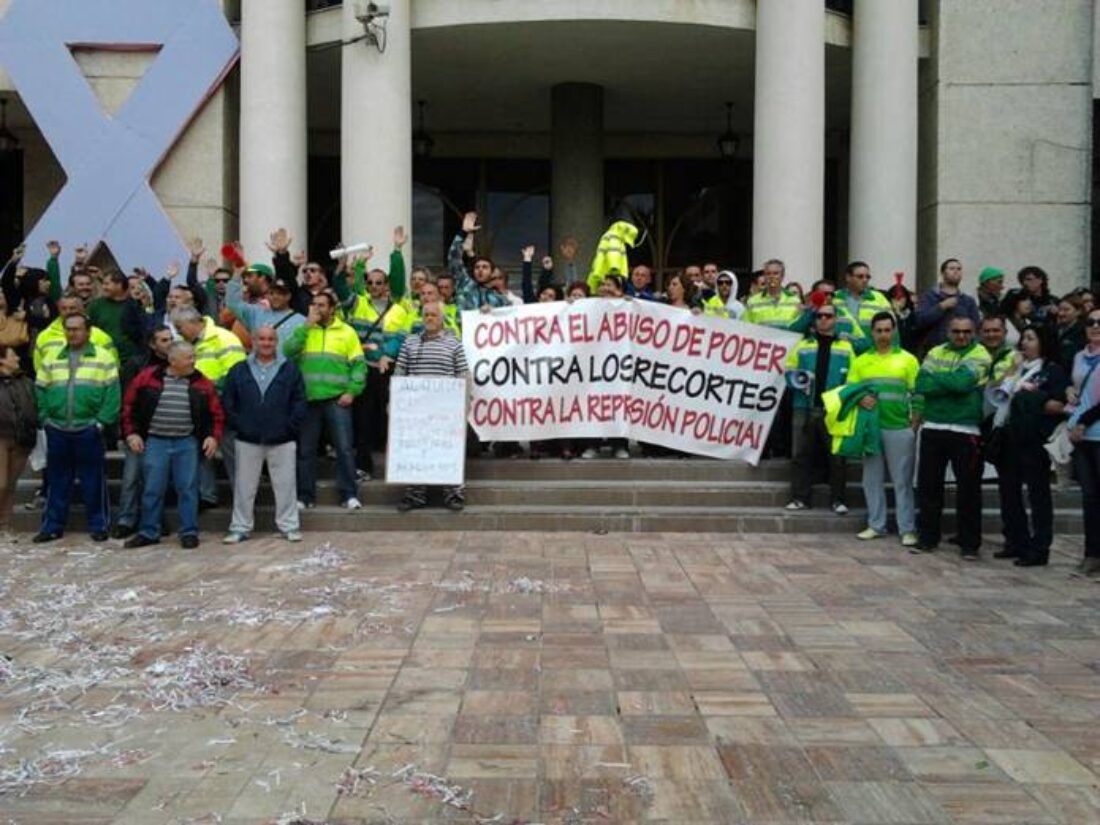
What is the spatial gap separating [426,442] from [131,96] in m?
8.68

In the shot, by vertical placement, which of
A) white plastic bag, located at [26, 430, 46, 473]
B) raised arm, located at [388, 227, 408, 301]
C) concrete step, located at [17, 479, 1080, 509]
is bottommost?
concrete step, located at [17, 479, 1080, 509]

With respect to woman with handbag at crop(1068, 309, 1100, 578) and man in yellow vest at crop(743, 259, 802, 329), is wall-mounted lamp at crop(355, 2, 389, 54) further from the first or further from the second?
woman with handbag at crop(1068, 309, 1100, 578)

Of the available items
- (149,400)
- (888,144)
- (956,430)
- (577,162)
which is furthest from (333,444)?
(577,162)

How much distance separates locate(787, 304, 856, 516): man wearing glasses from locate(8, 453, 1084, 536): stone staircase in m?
0.24

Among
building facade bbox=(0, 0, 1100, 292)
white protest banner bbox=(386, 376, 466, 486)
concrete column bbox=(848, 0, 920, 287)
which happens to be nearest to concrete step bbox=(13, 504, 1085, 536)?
white protest banner bbox=(386, 376, 466, 486)

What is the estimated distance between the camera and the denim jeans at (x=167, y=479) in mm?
10828

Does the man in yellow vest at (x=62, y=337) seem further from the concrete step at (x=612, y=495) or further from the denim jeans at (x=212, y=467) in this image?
the concrete step at (x=612, y=495)

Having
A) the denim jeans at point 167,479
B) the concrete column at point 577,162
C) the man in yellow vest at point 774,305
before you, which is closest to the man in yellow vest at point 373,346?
the denim jeans at point 167,479

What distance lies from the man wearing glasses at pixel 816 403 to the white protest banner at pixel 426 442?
3.27 meters

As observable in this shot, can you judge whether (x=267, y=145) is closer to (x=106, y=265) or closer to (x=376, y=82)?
(x=376, y=82)

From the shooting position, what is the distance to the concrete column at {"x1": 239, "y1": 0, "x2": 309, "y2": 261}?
16969mm

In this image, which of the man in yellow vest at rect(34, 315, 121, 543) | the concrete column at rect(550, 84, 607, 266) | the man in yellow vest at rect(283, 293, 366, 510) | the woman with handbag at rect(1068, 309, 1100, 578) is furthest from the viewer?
the concrete column at rect(550, 84, 607, 266)

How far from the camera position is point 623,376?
1267 cm

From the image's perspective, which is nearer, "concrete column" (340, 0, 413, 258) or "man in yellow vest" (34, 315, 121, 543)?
"man in yellow vest" (34, 315, 121, 543)
